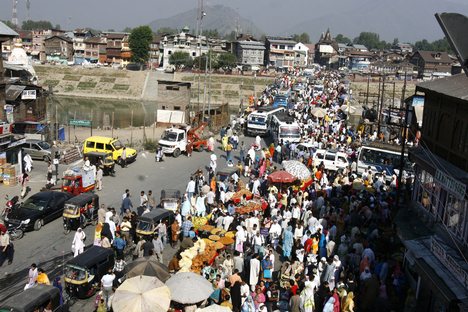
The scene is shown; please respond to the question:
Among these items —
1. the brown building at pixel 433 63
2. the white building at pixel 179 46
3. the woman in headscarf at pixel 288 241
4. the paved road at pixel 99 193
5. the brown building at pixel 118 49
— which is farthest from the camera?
the brown building at pixel 118 49

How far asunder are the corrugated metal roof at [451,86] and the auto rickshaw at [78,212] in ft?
43.1

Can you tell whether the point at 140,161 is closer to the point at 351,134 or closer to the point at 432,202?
the point at 351,134

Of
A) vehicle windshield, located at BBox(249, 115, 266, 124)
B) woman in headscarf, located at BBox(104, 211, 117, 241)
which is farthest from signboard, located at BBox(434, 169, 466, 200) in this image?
Answer: vehicle windshield, located at BBox(249, 115, 266, 124)

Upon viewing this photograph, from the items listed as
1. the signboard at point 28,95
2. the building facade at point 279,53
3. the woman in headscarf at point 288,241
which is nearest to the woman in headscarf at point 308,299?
the woman in headscarf at point 288,241

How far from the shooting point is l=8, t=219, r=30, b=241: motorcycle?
18609 millimetres

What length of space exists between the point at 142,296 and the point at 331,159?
19.1m

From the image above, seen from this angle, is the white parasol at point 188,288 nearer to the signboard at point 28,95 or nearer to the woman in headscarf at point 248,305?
the woman in headscarf at point 248,305

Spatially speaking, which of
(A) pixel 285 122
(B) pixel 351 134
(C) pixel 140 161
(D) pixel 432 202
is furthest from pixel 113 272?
(B) pixel 351 134

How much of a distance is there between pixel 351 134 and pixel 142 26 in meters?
87.9

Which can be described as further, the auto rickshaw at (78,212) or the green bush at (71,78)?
the green bush at (71,78)

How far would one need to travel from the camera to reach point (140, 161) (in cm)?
3189

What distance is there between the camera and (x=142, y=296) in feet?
38.7

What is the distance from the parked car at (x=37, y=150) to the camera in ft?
100

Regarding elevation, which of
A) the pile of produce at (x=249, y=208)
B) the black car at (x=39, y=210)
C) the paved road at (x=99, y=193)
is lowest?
the paved road at (x=99, y=193)
